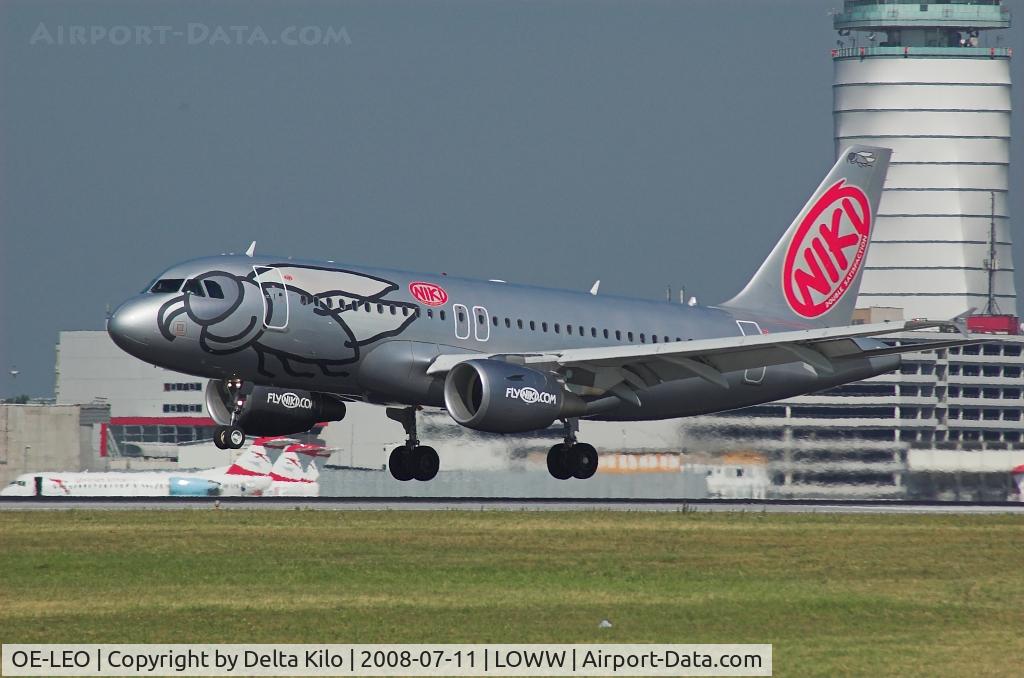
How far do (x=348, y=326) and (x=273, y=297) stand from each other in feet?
6.70

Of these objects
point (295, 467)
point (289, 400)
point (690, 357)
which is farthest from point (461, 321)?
point (295, 467)

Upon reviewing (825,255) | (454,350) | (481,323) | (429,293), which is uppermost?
(825,255)

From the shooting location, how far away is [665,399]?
55.4m

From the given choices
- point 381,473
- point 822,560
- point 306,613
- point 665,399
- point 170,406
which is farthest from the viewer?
point 170,406

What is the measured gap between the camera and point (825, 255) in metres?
61.7

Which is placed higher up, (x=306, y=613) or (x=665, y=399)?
(x=665, y=399)

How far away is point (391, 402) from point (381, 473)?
37245 millimetres

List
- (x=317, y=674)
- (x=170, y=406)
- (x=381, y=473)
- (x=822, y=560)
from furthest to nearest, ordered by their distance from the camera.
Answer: (x=170, y=406) < (x=381, y=473) < (x=822, y=560) < (x=317, y=674)

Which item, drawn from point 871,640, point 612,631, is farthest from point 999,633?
point 612,631

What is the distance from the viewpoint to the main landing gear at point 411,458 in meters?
54.3

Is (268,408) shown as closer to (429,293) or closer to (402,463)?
(402,463)

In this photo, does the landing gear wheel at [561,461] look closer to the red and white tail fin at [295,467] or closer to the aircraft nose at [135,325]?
the aircraft nose at [135,325]

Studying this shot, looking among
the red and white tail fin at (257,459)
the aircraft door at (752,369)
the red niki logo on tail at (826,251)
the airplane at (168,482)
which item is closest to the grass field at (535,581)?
the aircraft door at (752,369)

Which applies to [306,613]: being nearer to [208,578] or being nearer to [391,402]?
[208,578]
